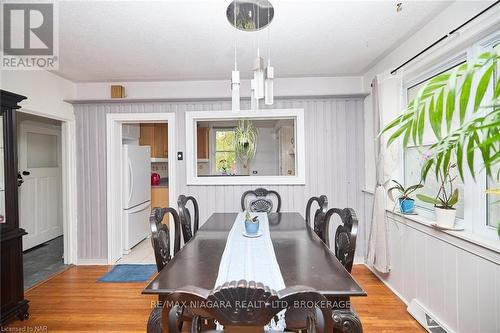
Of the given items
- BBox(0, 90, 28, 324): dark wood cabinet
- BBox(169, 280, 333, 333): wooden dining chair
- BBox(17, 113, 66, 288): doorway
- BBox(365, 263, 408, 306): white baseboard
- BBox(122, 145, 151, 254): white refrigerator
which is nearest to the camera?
BBox(169, 280, 333, 333): wooden dining chair

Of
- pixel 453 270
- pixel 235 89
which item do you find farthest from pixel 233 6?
pixel 453 270

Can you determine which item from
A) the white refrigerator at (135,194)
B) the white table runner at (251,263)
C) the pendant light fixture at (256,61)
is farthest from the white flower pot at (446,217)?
the white refrigerator at (135,194)

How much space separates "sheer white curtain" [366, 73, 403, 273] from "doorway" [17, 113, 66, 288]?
13.4ft

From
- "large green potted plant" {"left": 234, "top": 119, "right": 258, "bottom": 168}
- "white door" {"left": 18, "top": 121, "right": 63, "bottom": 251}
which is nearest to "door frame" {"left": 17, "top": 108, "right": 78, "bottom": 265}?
"white door" {"left": 18, "top": 121, "right": 63, "bottom": 251}

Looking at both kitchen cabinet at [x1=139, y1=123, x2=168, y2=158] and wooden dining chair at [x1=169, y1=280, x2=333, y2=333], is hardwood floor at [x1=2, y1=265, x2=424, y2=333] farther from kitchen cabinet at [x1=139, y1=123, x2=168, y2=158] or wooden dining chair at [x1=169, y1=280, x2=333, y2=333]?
kitchen cabinet at [x1=139, y1=123, x2=168, y2=158]

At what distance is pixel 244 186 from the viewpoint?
3.37 meters

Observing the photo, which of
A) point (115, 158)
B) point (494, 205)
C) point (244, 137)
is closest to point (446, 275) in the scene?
point (494, 205)

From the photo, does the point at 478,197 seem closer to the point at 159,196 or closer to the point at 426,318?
the point at 426,318

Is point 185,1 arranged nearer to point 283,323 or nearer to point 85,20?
point 85,20

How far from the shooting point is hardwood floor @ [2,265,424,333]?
2.07m

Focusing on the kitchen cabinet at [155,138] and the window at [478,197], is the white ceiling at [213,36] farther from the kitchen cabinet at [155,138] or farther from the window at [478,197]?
the kitchen cabinet at [155,138]

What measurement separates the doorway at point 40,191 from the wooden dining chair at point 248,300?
3658 millimetres

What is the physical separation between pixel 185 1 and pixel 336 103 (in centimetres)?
228

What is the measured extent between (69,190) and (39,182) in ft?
4.67
